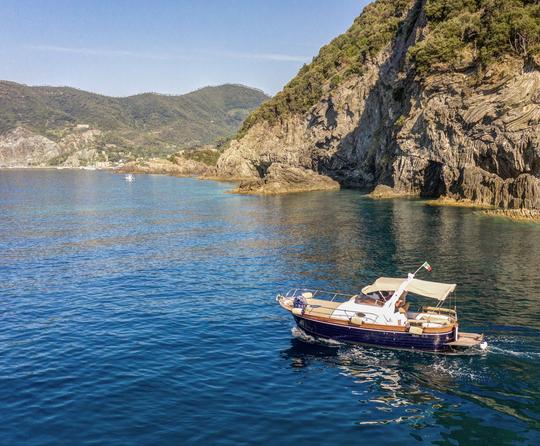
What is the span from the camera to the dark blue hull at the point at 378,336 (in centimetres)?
2700

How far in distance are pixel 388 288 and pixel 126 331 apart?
664 inches

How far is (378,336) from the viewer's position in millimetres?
28000

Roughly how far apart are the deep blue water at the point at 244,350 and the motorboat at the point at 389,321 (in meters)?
0.80

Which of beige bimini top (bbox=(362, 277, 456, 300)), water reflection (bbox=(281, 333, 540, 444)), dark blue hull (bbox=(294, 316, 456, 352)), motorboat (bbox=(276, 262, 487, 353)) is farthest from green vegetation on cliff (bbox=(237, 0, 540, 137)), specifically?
water reflection (bbox=(281, 333, 540, 444))

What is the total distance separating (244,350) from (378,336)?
785cm

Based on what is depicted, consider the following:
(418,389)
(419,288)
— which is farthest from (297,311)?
(418,389)

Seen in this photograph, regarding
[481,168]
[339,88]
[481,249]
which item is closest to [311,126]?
[339,88]

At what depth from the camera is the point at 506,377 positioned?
23688 mm

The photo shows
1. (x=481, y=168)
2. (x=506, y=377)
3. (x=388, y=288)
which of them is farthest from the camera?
(x=481, y=168)

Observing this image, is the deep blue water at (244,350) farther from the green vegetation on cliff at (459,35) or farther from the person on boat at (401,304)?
the green vegetation on cliff at (459,35)

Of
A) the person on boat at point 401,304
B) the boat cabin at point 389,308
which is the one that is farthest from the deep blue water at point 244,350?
the person on boat at point 401,304

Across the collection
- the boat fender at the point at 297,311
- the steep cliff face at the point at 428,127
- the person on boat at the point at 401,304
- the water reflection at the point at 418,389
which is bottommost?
the water reflection at the point at 418,389

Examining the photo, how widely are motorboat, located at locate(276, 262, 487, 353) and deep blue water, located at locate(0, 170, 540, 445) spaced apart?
798 millimetres

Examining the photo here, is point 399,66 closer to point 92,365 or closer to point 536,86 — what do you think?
point 536,86
